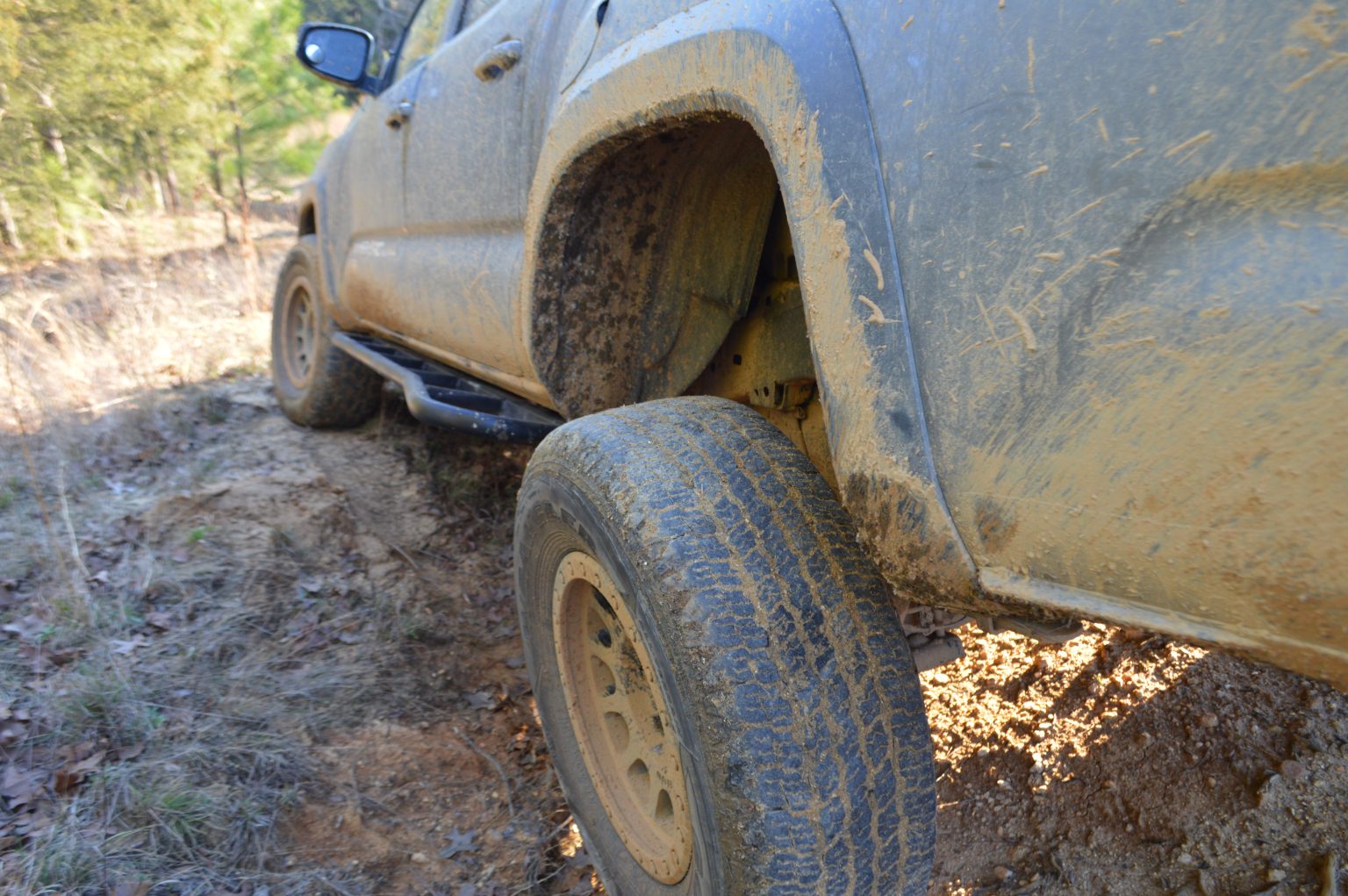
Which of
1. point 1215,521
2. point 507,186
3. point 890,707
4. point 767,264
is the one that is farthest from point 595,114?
point 1215,521

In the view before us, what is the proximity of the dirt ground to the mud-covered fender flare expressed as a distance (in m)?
0.90

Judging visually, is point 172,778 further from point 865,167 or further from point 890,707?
point 865,167

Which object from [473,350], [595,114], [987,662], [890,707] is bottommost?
[987,662]

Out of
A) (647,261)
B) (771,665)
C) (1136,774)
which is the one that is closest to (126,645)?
(647,261)

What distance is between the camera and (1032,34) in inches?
35.8

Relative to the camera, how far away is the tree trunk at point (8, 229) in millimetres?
9938

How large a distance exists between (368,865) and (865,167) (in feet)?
6.22

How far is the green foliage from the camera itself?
944cm

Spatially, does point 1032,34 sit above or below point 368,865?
above

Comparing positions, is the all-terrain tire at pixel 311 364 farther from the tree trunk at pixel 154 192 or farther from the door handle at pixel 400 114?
the tree trunk at pixel 154 192

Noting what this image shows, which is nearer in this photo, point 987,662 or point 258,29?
point 987,662

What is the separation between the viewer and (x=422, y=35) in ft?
11.6

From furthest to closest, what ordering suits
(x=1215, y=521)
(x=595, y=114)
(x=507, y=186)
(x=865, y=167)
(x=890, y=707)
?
(x=507, y=186) → (x=595, y=114) → (x=890, y=707) → (x=865, y=167) → (x=1215, y=521)

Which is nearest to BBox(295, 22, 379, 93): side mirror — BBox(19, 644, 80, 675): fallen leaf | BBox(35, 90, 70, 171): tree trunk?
BBox(19, 644, 80, 675): fallen leaf
